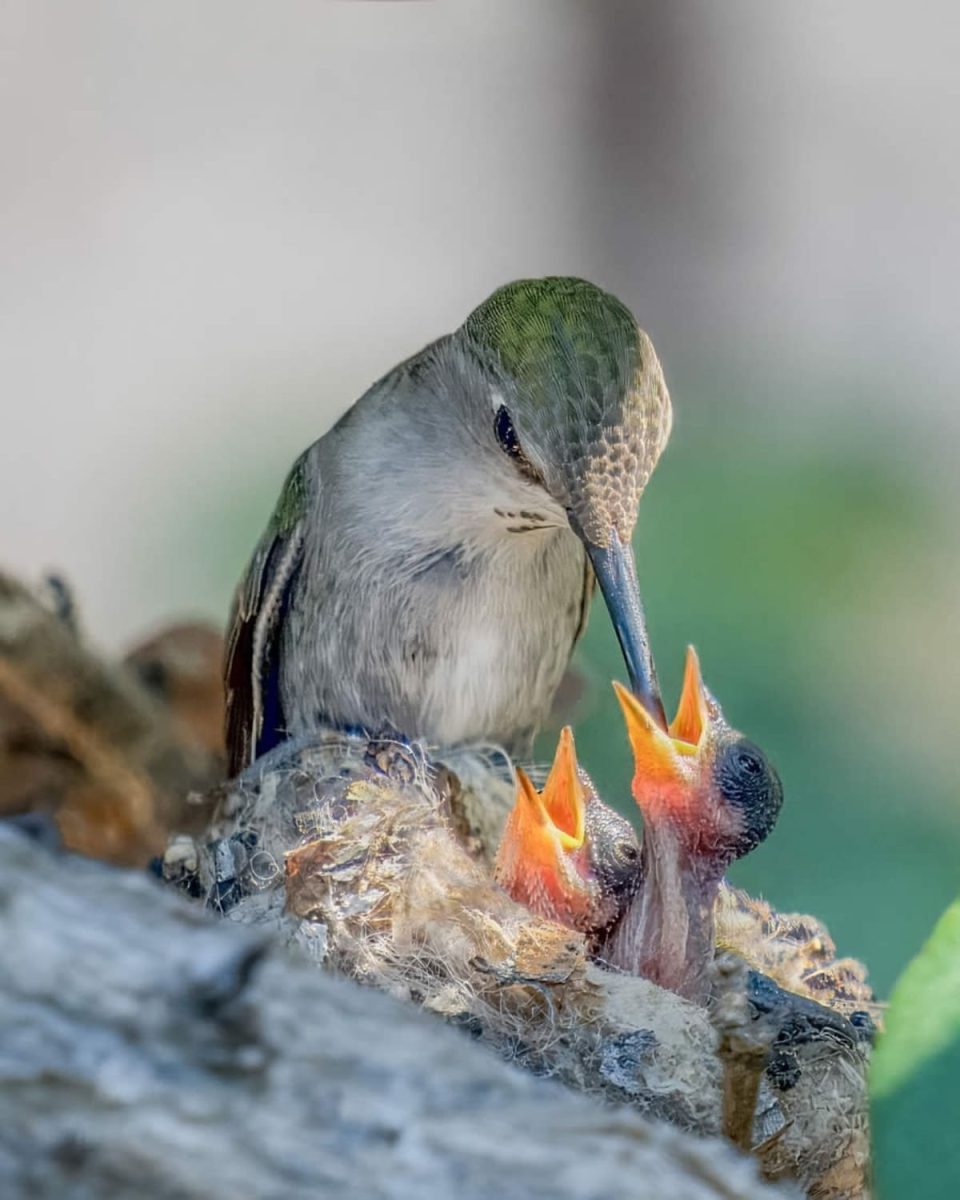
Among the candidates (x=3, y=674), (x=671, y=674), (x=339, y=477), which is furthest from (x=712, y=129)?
(x=3, y=674)

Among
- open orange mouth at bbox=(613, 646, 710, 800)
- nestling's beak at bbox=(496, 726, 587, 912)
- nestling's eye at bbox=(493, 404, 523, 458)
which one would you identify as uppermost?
nestling's eye at bbox=(493, 404, 523, 458)

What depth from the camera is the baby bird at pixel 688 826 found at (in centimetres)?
96

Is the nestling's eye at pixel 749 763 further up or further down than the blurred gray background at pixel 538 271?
further down

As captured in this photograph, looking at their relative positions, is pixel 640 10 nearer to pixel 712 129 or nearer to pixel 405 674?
pixel 712 129

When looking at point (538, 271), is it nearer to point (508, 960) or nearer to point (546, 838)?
point (546, 838)

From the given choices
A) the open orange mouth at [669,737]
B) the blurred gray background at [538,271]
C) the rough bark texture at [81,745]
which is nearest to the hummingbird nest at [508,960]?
the open orange mouth at [669,737]

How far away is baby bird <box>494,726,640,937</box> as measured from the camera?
3.36 feet

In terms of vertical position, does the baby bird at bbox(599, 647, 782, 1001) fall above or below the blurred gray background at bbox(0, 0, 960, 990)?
below

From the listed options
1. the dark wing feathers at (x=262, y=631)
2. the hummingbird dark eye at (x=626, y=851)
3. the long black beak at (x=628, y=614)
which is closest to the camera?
the long black beak at (x=628, y=614)

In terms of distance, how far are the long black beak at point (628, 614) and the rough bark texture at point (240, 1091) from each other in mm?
464

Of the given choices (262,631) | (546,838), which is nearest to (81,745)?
(262,631)

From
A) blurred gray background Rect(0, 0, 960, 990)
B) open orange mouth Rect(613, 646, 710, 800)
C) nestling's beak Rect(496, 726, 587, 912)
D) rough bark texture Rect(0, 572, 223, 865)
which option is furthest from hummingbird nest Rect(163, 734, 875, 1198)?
blurred gray background Rect(0, 0, 960, 990)

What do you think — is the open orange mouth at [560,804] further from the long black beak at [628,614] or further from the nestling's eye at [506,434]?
the nestling's eye at [506,434]

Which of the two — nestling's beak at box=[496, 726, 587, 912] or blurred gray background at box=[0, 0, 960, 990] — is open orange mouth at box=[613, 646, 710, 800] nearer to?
nestling's beak at box=[496, 726, 587, 912]
